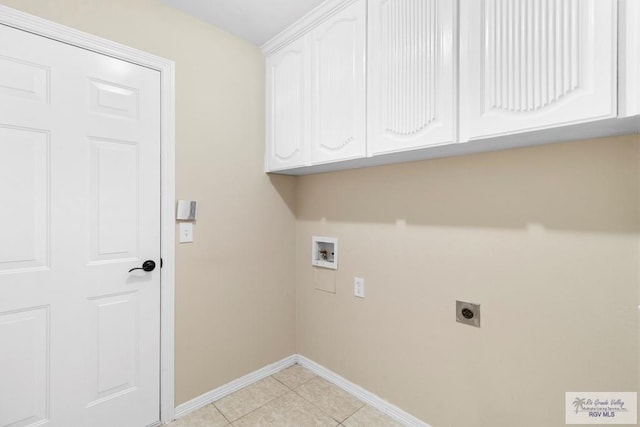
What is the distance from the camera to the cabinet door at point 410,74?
1.27m

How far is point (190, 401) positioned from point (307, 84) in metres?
Result: 2.09

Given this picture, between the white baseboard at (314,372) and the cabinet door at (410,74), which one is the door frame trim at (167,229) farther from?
the cabinet door at (410,74)

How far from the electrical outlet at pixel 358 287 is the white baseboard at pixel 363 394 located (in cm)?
61

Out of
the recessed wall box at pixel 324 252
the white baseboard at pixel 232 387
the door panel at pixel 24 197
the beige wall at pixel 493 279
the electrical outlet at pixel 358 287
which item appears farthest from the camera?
the recessed wall box at pixel 324 252

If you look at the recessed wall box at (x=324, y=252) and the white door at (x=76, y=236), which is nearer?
the white door at (x=76, y=236)

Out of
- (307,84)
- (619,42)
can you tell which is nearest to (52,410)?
(307,84)

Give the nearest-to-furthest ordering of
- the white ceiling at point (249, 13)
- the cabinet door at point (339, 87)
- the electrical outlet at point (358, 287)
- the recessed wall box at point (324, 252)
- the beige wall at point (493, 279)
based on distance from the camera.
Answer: the beige wall at point (493, 279) < the cabinet door at point (339, 87) < the white ceiling at point (249, 13) < the electrical outlet at point (358, 287) < the recessed wall box at point (324, 252)

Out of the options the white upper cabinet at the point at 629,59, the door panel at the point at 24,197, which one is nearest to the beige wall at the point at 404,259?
the white upper cabinet at the point at 629,59

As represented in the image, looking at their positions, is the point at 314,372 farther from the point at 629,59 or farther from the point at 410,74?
the point at 629,59

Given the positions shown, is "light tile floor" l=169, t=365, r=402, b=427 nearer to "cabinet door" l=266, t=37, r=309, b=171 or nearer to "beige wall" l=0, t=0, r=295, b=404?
"beige wall" l=0, t=0, r=295, b=404

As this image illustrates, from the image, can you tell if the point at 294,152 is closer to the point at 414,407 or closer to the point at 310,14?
the point at 310,14

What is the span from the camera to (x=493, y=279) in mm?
1468

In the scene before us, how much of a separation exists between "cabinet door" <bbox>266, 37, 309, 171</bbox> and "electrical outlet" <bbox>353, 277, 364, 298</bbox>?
853 millimetres

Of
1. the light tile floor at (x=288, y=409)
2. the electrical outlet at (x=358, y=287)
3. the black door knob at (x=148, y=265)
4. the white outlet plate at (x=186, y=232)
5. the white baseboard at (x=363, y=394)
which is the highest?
the white outlet plate at (x=186, y=232)
